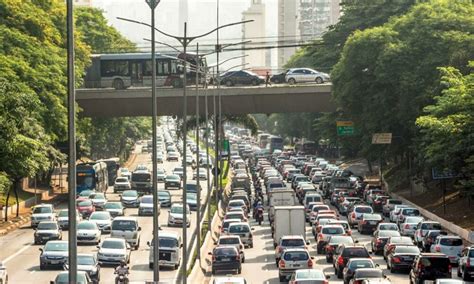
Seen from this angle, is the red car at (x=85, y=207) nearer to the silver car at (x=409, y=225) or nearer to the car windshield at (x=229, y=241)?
the silver car at (x=409, y=225)

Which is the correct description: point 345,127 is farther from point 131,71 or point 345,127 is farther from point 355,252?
point 355,252

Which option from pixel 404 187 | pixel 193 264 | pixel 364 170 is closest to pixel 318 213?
A: pixel 193 264

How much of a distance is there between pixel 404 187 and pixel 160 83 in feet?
64.0

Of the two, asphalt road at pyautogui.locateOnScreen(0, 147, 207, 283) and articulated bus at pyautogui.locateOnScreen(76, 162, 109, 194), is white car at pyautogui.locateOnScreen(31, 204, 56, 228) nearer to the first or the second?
asphalt road at pyautogui.locateOnScreen(0, 147, 207, 283)

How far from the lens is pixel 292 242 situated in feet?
178

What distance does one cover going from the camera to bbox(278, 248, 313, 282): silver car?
160 ft

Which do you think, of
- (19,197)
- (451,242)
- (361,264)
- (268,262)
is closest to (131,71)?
(19,197)

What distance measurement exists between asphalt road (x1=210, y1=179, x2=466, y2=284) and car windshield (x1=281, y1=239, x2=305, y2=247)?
3.87ft

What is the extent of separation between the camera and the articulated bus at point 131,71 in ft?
325

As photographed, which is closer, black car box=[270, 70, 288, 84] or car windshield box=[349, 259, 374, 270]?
car windshield box=[349, 259, 374, 270]

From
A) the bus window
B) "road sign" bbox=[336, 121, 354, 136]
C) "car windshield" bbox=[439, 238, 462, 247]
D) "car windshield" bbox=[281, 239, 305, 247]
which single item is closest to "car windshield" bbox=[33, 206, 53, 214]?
"car windshield" bbox=[281, 239, 305, 247]

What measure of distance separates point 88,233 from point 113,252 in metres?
9.44

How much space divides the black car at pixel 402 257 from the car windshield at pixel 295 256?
4.01 metres

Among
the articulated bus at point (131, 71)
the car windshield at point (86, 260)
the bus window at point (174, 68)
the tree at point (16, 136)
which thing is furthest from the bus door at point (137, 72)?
the car windshield at point (86, 260)
